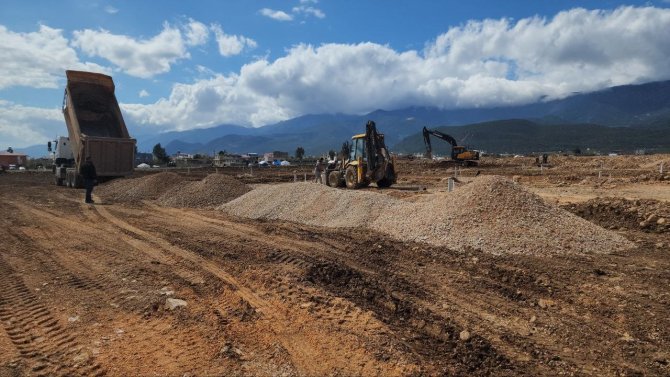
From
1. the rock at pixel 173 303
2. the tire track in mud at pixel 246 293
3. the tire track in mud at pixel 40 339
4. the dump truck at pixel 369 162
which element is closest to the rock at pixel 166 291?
the rock at pixel 173 303

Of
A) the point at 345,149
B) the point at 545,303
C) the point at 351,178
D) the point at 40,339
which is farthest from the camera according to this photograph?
the point at 345,149

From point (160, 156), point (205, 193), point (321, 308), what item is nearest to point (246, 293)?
point (321, 308)

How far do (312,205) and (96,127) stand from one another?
15.2 m

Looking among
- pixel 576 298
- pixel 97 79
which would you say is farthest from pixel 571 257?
pixel 97 79

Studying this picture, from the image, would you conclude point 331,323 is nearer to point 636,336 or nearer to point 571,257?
point 636,336

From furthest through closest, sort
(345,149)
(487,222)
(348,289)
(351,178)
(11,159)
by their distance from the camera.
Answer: (11,159), (345,149), (351,178), (487,222), (348,289)

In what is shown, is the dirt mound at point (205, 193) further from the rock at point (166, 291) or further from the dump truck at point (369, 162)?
the rock at point (166, 291)

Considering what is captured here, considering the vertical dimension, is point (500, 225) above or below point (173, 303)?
above

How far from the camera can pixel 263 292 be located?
602 cm

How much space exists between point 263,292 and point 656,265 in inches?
265

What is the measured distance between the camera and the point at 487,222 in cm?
932

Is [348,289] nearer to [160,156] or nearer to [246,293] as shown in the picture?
[246,293]

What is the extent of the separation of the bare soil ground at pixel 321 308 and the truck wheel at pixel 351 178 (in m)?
9.98

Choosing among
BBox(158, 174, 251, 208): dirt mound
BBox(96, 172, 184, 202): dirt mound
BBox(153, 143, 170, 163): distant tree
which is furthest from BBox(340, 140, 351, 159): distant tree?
BBox(153, 143, 170, 163): distant tree
